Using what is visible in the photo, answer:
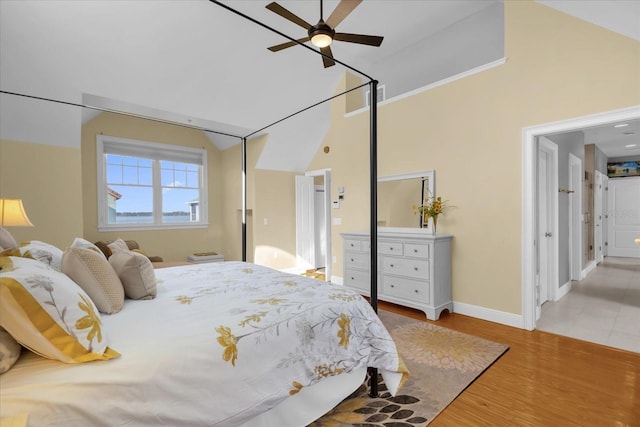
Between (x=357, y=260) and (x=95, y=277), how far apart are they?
3165 mm

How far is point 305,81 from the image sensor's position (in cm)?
483

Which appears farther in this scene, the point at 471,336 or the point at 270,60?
the point at 270,60

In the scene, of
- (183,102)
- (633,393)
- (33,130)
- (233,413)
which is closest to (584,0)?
(633,393)

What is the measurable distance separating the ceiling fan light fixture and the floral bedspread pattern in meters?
1.87

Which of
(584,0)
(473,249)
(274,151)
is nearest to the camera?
(584,0)

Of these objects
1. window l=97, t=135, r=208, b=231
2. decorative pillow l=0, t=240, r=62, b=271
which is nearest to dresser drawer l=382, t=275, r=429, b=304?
decorative pillow l=0, t=240, r=62, b=271

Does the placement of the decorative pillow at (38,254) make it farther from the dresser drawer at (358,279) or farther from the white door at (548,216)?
the white door at (548,216)

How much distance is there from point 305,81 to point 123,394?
15.5 ft

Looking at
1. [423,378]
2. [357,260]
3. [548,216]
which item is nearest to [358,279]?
[357,260]

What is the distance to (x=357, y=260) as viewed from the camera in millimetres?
4156

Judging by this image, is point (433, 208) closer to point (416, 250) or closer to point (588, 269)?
point (416, 250)

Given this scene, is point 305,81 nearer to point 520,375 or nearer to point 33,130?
point 33,130

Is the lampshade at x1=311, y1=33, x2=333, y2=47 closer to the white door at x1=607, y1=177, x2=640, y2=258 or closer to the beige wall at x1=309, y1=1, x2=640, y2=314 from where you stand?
the beige wall at x1=309, y1=1, x2=640, y2=314

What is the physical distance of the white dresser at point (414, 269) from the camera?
3371 mm
